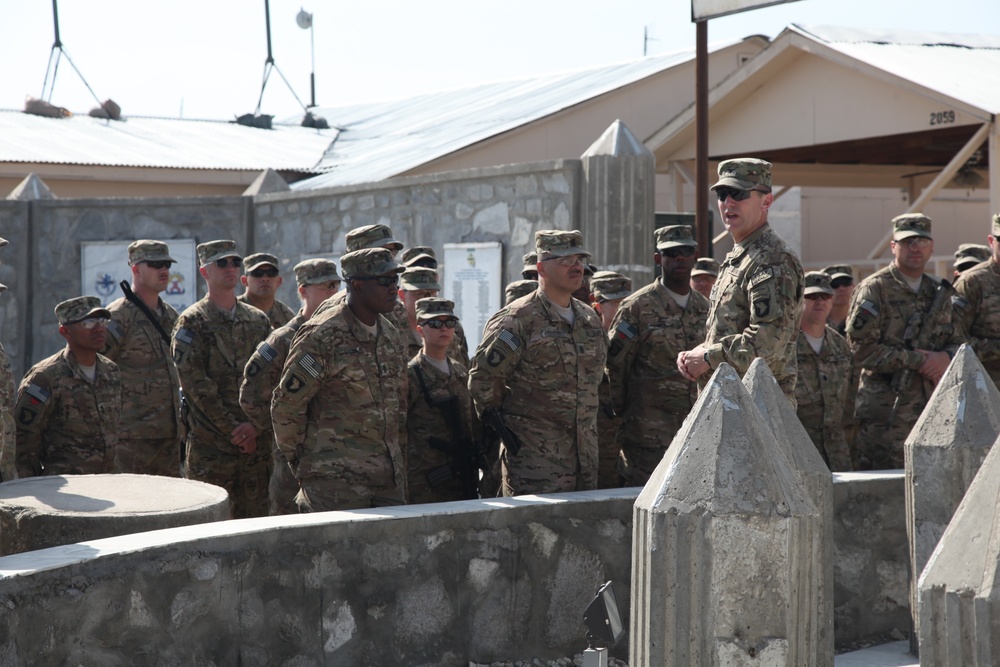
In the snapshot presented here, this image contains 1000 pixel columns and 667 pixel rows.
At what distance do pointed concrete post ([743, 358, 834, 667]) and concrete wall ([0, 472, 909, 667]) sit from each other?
0.92 metres

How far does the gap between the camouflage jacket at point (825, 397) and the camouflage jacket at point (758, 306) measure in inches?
67.8

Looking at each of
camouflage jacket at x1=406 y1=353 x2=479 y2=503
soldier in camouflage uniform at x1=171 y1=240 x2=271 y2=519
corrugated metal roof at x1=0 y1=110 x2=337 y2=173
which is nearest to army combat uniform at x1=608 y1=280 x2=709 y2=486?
camouflage jacket at x1=406 y1=353 x2=479 y2=503

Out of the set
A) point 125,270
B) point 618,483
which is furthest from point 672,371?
point 125,270

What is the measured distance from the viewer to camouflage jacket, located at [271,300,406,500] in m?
5.38

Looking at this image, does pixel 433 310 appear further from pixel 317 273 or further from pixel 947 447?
pixel 947 447

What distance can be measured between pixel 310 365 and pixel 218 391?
1.96 metres

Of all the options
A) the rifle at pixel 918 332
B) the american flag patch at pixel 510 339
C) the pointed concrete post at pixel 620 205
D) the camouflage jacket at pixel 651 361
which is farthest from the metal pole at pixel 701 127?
the american flag patch at pixel 510 339

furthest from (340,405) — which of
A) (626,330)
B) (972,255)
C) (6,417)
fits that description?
(972,255)

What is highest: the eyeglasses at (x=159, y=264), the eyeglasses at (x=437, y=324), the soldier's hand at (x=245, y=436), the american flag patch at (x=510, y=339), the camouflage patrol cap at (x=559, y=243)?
the camouflage patrol cap at (x=559, y=243)

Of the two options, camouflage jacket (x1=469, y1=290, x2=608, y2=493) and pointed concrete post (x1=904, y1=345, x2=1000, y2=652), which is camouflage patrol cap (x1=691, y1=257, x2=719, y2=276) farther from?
pointed concrete post (x1=904, y1=345, x2=1000, y2=652)

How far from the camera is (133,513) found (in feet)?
15.0

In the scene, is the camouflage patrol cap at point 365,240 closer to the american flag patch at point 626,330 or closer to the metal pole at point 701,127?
the american flag patch at point 626,330

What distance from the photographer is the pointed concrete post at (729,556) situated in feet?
9.80

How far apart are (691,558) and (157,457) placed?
5.42 meters
